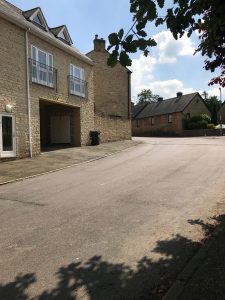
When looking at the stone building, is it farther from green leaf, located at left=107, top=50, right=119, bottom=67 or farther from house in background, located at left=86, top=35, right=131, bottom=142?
green leaf, located at left=107, top=50, right=119, bottom=67

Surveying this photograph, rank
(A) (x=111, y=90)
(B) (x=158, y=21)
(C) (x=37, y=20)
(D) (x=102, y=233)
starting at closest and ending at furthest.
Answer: (B) (x=158, y=21)
(D) (x=102, y=233)
(C) (x=37, y=20)
(A) (x=111, y=90)

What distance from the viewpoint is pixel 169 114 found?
63.2 m

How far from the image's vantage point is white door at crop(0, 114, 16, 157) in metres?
19.4

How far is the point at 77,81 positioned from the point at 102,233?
21.3m

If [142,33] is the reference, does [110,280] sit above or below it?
below

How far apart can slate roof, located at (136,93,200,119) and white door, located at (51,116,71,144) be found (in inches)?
1333

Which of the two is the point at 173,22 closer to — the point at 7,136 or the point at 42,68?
the point at 7,136

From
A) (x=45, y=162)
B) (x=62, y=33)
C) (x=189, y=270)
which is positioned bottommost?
(x=189, y=270)

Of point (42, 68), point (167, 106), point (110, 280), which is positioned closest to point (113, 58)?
point (110, 280)

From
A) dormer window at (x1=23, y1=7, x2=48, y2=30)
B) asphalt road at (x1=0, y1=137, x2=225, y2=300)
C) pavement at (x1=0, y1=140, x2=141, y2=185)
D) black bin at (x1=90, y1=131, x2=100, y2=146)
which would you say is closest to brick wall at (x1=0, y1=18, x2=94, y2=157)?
pavement at (x1=0, y1=140, x2=141, y2=185)

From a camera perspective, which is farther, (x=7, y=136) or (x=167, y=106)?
(x=167, y=106)

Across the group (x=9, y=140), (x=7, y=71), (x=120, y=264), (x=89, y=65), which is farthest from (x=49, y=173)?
(x=89, y=65)

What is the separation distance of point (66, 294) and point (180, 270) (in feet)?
5.38

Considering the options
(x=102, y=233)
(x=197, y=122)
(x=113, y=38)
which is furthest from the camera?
(x=197, y=122)
